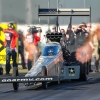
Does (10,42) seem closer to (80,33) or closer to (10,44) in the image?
(10,44)

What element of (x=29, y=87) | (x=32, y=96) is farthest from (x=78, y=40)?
(x=32, y=96)

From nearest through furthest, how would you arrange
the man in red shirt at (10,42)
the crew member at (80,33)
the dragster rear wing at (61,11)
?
the dragster rear wing at (61,11) → the crew member at (80,33) → the man in red shirt at (10,42)

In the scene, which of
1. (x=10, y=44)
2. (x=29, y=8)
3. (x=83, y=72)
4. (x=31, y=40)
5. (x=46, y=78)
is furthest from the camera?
(x=29, y=8)

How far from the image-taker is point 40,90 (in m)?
19.7

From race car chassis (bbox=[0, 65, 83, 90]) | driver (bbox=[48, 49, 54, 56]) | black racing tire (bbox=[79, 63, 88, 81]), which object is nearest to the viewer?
race car chassis (bbox=[0, 65, 83, 90])

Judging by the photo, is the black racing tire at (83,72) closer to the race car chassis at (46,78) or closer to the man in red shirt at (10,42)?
the race car chassis at (46,78)

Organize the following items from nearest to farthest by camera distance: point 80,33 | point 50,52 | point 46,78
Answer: point 46,78
point 50,52
point 80,33

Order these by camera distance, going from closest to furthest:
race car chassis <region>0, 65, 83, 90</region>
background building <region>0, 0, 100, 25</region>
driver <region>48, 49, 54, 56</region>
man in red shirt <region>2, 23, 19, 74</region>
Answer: race car chassis <region>0, 65, 83, 90</region> → driver <region>48, 49, 54, 56</region> → man in red shirt <region>2, 23, 19, 74</region> → background building <region>0, 0, 100, 25</region>

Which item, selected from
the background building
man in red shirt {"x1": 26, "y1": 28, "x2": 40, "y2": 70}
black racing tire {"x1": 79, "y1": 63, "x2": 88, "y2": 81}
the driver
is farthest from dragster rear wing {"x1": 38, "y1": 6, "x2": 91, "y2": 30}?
the background building

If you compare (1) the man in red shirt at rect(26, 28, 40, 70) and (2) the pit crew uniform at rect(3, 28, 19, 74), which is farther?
(1) the man in red shirt at rect(26, 28, 40, 70)

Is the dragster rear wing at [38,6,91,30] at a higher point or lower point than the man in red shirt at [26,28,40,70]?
higher

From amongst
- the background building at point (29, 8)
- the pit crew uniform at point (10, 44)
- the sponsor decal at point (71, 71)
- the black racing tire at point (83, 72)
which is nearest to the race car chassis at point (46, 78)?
the sponsor decal at point (71, 71)

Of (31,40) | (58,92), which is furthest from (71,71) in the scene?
(31,40)

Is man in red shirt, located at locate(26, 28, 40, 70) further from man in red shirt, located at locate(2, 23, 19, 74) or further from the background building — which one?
the background building
